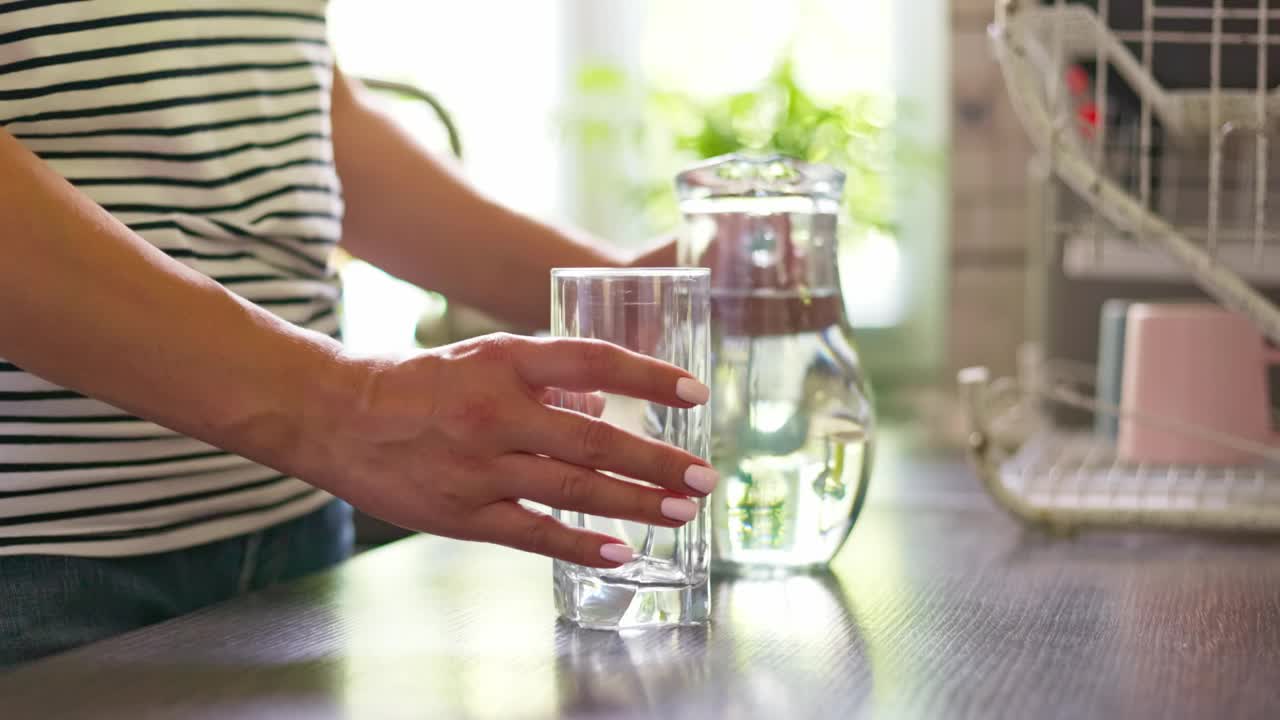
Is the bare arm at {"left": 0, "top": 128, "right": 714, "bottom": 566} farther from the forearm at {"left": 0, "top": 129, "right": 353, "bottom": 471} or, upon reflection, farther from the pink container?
the pink container

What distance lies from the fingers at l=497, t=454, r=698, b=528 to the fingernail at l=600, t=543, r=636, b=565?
1 centimetres

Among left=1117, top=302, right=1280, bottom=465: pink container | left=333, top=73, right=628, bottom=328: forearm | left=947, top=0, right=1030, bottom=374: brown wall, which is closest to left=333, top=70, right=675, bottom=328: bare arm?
left=333, top=73, right=628, bottom=328: forearm

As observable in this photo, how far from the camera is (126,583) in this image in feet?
2.24

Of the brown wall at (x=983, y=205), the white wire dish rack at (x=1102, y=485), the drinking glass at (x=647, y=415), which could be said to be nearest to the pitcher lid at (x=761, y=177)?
the drinking glass at (x=647, y=415)

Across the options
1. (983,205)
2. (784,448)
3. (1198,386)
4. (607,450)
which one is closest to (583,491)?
(607,450)

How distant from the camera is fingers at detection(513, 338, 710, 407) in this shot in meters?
0.48

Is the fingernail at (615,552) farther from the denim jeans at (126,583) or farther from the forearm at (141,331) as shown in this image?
the denim jeans at (126,583)

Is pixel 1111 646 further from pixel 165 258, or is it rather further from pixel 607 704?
pixel 165 258

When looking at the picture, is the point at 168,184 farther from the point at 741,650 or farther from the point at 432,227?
the point at 741,650

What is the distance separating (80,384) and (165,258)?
2.5 inches

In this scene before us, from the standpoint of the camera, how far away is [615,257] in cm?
84

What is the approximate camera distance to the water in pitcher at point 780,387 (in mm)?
636

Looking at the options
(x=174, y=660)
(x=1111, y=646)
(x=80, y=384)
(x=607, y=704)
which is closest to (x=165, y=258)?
(x=80, y=384)

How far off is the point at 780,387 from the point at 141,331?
29cm
